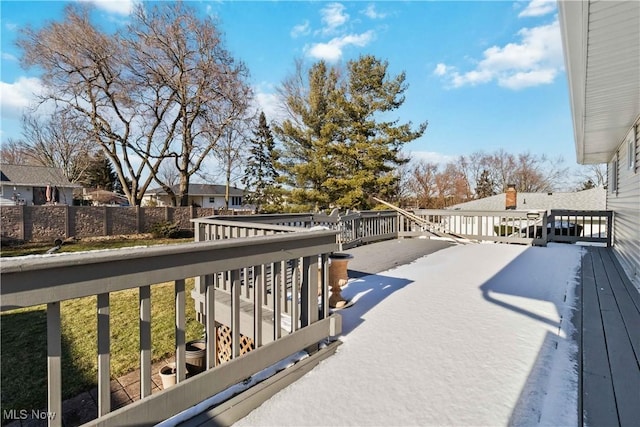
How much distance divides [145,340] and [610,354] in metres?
3.01

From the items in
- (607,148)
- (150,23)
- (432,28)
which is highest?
(150,23)

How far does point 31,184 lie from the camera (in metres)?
22.4

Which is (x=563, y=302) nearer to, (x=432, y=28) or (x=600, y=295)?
(x=600, y=295)

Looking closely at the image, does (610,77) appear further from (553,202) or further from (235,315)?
(553,202)

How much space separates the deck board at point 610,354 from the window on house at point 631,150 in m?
1.74

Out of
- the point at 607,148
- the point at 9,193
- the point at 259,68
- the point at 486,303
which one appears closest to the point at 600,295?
the point at 486,303

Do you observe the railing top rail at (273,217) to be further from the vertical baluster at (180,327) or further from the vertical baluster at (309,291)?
the vertical baluster at (180,327)

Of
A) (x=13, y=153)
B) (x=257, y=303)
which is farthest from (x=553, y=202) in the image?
(x=13, y=153)

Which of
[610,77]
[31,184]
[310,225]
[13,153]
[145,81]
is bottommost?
[310,225]

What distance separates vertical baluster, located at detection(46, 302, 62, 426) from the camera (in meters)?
1.17

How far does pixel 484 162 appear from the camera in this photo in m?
34.3

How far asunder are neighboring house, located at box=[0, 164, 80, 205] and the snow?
2614 centimetres

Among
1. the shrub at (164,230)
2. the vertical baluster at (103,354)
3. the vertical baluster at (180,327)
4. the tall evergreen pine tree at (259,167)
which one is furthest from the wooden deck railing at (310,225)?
the tall evergreen pine tree at (259,167)

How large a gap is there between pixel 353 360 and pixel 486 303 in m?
1.99
